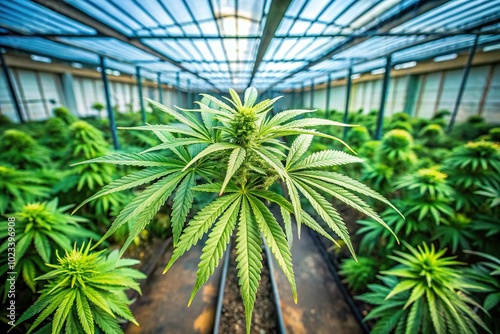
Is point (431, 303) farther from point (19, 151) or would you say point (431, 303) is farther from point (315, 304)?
point (19, 151)

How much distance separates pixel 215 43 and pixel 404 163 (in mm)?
4227

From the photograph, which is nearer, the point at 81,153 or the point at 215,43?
the point at 81,153

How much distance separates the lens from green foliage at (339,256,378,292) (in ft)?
8.04

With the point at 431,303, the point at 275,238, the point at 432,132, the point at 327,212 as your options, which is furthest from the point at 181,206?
the point at 432,132

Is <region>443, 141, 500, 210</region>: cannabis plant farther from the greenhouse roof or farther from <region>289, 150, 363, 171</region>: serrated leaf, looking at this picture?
<region>289, 150, 363, 171</region>: serrated leaf

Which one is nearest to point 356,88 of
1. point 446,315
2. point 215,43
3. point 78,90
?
point 215,43

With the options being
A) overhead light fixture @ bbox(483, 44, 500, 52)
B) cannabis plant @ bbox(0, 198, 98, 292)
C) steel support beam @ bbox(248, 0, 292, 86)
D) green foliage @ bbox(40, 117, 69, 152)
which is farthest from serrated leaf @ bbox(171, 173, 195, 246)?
overhead light fixture @ bbox(483, 44, 500, 52)

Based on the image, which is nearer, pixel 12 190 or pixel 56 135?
pixel 12 190

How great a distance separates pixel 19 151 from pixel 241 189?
381 centimetres

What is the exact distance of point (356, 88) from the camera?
579 inches

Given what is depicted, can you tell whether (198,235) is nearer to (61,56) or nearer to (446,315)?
(446,315)

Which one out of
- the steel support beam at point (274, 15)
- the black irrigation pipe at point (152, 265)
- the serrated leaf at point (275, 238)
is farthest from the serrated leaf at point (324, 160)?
the black irrigation pipe at point (152, 265)

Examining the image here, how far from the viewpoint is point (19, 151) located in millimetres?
2861

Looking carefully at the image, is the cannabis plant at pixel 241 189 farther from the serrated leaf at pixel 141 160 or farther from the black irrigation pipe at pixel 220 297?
the black irrigation pipe at pixel 220 297
